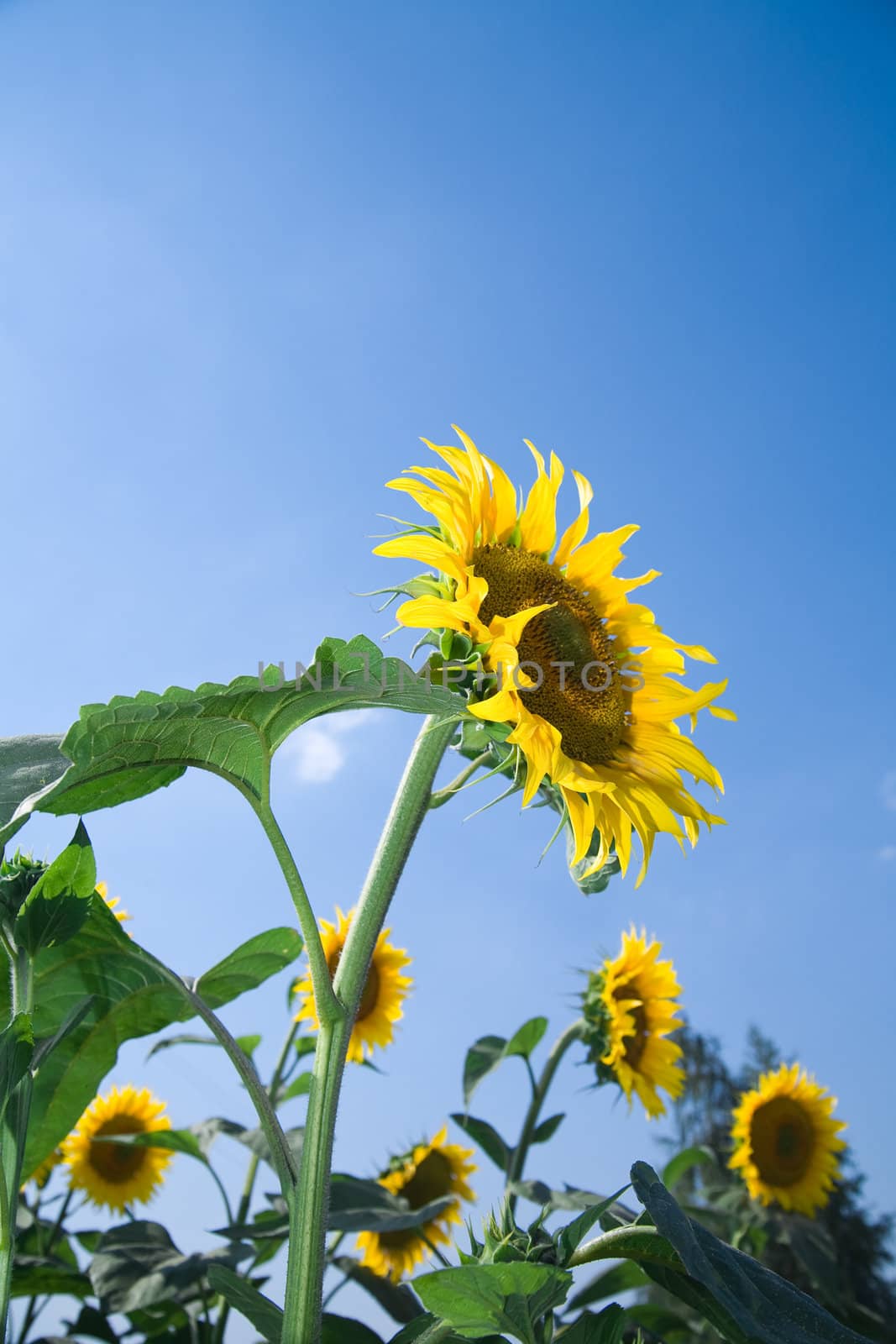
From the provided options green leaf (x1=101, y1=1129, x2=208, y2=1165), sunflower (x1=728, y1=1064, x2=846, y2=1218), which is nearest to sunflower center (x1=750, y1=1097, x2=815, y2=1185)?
sunflower (x1=728, y1=1064, x2=846, y2=1218)

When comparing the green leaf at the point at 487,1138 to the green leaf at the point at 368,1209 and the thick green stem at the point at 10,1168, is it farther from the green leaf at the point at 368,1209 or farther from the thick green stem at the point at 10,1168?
the thick green stem at the point at 10,1168

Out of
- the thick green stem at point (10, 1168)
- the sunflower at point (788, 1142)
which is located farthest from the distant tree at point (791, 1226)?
the thick green stem at point (10, 1168)

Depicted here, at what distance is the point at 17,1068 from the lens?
3.75 ft

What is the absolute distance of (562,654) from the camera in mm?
1568

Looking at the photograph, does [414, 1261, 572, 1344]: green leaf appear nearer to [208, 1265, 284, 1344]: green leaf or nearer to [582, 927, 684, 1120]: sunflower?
[208, 1265, 284, 1344]: green leaf

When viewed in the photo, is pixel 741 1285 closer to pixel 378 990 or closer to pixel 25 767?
pixel 25 767

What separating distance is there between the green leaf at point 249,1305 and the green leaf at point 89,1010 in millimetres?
349

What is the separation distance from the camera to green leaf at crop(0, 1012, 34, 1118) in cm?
110

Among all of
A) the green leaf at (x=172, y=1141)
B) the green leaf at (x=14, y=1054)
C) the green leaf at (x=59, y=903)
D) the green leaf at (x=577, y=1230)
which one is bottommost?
the green leaf at (x=577, y=1230)

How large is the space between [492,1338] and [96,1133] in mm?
1619

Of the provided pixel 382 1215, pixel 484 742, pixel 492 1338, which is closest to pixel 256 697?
pixel 484 742

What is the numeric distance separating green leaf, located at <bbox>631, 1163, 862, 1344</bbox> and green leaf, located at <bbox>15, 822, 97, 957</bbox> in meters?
0.67

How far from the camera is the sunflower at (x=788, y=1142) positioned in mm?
3564

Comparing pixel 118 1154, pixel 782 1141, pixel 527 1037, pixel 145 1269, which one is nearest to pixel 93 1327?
pixel 145 1269
